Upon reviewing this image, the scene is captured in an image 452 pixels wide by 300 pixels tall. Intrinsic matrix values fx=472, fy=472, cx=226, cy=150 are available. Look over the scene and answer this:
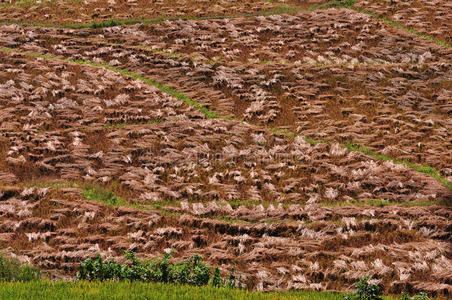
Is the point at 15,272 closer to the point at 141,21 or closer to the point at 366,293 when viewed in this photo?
the point at 366,293

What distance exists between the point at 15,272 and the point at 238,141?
774cm

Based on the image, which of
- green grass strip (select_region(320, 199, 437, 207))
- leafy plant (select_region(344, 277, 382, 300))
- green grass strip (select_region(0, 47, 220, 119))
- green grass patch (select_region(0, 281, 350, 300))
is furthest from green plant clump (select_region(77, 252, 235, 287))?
green grass strip (select_region(0, 47, 220, 119))

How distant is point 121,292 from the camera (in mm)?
7441

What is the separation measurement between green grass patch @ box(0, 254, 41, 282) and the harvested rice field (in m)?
0.39

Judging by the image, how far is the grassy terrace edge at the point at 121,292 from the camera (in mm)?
7348

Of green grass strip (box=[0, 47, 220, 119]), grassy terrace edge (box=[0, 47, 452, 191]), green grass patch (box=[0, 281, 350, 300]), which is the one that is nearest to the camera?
green grass patch (box=[0, 281, 350, 300])

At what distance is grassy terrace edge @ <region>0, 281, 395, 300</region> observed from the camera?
7.35m

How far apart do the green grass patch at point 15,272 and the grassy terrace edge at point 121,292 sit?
470 mm

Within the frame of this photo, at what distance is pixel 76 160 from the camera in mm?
13367

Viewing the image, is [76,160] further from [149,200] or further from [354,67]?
[354,67]

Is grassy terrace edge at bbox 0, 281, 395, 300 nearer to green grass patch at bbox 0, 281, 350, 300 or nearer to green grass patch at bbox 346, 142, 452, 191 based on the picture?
green grass patch at bbox 0, 281, 350, 300

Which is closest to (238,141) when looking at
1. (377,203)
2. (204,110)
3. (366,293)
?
(204,110)

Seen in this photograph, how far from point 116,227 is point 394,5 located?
797 inches

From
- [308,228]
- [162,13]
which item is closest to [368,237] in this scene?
[308,228]
